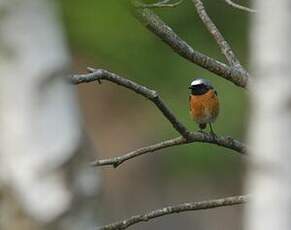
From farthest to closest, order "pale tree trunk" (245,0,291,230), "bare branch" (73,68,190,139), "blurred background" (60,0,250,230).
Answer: "blurred background" (60,0,250,230) < "bare branch" (73,68,190,139) < "pale tree trunk" (245,0,291,230)

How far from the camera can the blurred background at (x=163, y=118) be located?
11336 millimetres

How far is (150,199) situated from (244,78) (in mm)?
8976

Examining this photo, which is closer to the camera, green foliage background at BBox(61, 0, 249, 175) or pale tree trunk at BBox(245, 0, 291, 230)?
pale tree trunk at BBox(245, 0, 291, 230)

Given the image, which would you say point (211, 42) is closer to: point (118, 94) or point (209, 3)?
point (209, 3)

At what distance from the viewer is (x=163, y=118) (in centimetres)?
1270

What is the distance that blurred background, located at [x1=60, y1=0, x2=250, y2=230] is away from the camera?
1134 centimetres

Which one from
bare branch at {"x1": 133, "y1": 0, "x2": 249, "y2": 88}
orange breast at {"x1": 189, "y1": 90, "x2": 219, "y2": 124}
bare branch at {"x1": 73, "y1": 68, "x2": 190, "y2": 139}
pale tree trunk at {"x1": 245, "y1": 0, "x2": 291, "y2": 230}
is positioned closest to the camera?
pale tree trunk at {"x1": 245, "y1": 0, "x2": 291, "y2": 230}

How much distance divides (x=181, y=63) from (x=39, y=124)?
11099 mm

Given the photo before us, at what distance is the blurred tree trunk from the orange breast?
2104 millimetres

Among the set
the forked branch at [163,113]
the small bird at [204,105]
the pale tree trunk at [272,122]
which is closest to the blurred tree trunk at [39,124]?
the pale tree trunk at [272,122]

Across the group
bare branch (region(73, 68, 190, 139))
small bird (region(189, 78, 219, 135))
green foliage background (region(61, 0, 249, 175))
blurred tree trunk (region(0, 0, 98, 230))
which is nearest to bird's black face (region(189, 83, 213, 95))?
small bird (region(189, 78, 219, 135))

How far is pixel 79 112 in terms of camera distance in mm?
1388

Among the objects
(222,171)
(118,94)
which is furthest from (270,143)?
(118,94)

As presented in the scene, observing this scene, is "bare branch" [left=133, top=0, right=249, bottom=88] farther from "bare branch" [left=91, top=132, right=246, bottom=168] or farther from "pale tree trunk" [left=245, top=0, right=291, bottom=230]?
"pale tree trunk" [left=245, top=0, right=291, bottom=230]
